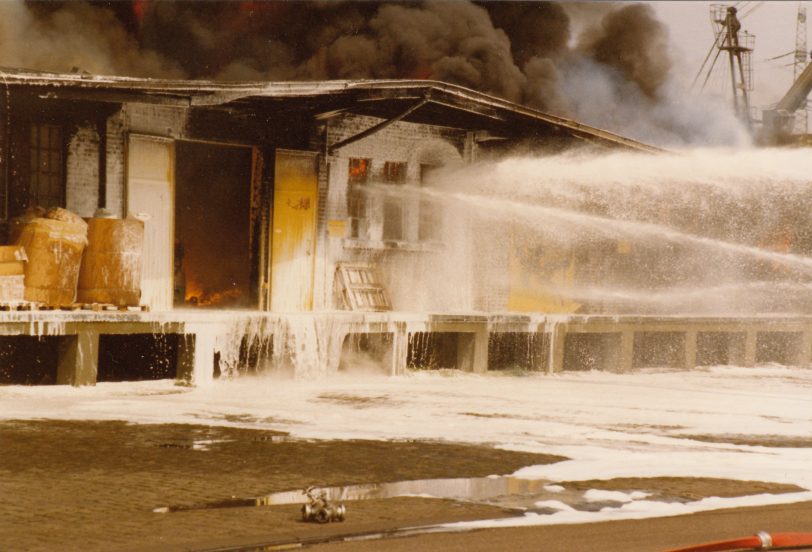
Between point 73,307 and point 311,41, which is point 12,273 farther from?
point 311,41

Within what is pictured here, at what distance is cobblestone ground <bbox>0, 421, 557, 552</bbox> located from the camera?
7.29m

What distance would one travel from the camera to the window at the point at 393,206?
22.4 meters

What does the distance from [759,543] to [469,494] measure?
2584mm

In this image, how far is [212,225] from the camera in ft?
75.5

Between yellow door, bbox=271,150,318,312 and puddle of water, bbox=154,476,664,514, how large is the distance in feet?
38.0

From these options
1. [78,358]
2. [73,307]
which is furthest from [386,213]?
[78,358]

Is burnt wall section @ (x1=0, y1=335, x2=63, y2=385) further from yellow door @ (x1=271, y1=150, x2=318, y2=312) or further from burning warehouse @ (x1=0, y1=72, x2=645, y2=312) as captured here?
yellow door @ (x1=271, y1=150, x2=318, y2=312)

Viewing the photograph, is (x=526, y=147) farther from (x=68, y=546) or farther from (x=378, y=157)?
(x=68, y=546)

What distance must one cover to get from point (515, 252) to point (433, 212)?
2.12 meters

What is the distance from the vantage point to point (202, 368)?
1727 centimetres

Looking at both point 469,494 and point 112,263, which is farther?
point 112,263

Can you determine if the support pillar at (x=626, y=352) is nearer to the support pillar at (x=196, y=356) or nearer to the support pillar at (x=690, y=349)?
the support pillar at (x=690, y=349)

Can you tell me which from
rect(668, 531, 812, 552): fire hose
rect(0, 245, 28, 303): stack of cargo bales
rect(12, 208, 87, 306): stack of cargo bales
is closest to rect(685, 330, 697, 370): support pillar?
rect(12, 208, 87, 306): stack of cargo bales

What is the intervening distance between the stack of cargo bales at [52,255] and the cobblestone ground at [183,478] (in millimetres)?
3806
